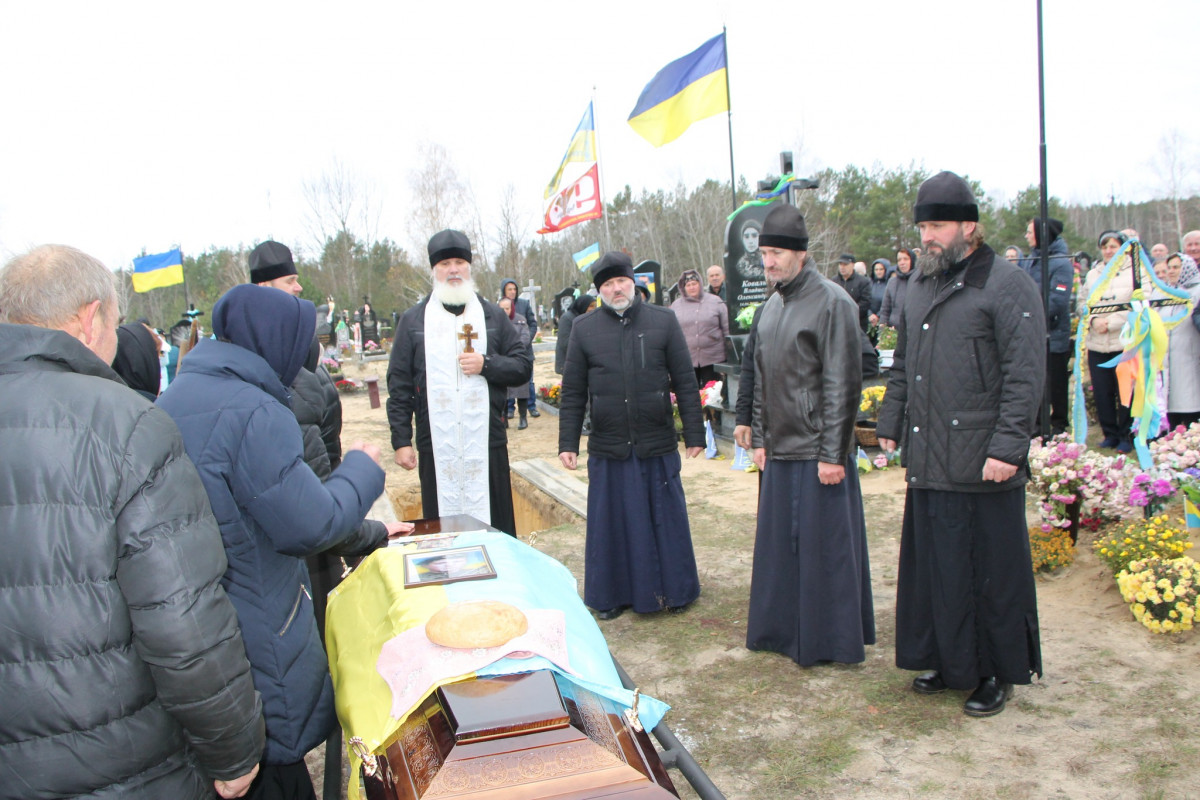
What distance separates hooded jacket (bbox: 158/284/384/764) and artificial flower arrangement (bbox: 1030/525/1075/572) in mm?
4012

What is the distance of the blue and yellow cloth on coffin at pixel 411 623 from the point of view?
1847 millimetres

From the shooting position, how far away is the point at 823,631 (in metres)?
3.78

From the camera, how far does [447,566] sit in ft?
7.77

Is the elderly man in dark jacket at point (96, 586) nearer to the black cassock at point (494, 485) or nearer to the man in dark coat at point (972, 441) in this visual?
the man in dark coat at point (972, 441)

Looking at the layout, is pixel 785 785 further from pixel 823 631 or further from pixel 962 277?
pixel 962 277

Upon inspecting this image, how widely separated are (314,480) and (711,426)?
7.51 metres

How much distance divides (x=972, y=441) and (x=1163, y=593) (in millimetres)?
1546

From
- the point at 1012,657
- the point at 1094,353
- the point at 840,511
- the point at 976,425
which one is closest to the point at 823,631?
the point at 840,511

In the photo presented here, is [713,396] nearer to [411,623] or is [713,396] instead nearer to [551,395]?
[551,395]

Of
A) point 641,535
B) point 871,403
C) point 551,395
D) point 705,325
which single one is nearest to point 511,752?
point 641,535

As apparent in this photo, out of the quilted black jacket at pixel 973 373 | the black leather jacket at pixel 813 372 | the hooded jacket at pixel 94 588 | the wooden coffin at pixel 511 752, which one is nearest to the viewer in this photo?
the hooded jacket at pixel 94 588

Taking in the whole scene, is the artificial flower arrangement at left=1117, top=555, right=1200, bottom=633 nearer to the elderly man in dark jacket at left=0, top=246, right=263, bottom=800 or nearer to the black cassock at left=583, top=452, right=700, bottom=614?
the black cassock at left=583, top=452, right=700, bottom=614

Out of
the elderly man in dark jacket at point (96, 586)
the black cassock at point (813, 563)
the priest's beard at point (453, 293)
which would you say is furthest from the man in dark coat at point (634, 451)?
the elderly man in dark jacket at point (96, 586)

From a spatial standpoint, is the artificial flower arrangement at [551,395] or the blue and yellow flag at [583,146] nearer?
the blue and yellow flag at [583,146]
